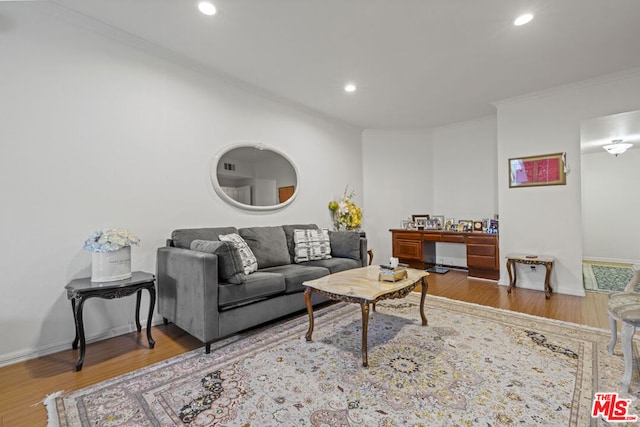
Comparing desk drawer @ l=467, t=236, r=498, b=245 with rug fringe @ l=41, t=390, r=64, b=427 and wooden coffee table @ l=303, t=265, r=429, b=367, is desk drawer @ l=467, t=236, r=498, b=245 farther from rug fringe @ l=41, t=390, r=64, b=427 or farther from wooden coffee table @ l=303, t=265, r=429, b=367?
rug fringe @ l=41, t=390, r=64, b=427

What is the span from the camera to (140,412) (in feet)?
5.22

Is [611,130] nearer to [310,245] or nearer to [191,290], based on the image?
[310,245]

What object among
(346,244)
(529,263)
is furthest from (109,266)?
(529,263)

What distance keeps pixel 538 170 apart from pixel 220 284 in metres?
4.36

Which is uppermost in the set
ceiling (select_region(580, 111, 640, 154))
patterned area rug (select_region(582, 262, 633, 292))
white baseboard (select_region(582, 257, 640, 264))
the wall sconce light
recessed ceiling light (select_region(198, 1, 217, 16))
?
recessed ceiling light (select_region(198, 1, 217, 16))

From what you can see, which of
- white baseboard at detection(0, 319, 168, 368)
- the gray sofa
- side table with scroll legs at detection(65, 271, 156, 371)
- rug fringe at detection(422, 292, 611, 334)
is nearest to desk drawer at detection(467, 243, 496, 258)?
rug fringe at detection(422, 292, 611, 334)

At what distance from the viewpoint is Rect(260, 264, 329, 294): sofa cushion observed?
2.90 meters

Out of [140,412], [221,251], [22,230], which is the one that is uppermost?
[22,230]

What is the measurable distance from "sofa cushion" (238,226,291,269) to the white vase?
125cm

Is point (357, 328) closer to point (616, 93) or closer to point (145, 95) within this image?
point (145, 95)

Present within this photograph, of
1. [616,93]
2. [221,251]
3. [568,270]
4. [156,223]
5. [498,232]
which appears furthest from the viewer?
[498,232]

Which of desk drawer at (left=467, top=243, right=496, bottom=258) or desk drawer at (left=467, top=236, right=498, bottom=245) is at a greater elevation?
desk drawer at (left=467, top=236, right=498, bottom=245)

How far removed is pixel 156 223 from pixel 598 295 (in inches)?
211

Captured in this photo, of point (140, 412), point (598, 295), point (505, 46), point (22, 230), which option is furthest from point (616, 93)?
point (22, 230)
